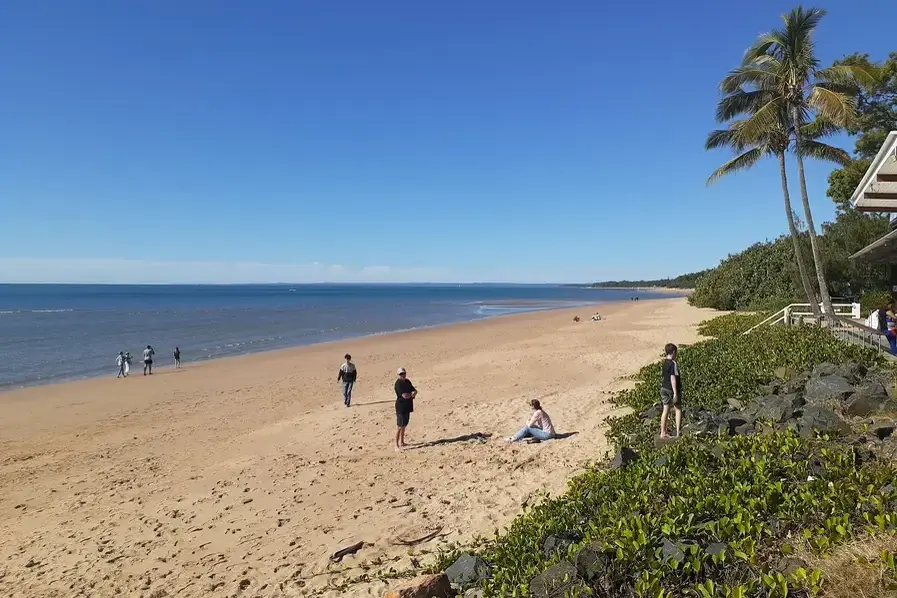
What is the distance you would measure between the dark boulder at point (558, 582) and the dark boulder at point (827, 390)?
19.4 ft

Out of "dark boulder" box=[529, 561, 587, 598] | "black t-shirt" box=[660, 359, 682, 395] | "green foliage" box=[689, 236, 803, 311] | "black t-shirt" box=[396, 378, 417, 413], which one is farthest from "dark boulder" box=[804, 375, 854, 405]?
"green foliage" box=[689, 236, 803, 311]

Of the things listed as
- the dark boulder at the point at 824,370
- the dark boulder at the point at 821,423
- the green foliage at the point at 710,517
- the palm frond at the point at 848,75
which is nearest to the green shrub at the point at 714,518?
the green foliage at the point at 710,517

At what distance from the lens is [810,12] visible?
17516 mm

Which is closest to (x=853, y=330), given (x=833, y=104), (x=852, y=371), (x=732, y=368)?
(x=732, y=368)

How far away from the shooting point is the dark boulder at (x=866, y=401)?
7.22m

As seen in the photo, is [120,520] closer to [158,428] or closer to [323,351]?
[158,428]

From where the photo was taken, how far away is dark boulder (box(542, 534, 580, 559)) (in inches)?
190

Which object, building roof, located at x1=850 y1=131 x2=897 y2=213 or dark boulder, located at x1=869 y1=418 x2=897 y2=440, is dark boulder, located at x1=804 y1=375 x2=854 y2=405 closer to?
dark boulder, located at x1=869 y1=418 x2=897 y2=440

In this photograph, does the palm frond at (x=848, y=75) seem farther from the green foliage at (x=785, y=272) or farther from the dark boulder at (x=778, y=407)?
the dark boulder at (x=778, y=407)

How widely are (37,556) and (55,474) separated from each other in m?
4.18

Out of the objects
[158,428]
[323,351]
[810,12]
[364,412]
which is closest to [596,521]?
[364,412]

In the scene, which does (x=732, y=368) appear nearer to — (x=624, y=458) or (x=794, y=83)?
(x=624, y=458)

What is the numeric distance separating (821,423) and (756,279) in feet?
119

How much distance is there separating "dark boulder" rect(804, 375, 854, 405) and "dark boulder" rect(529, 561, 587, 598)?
593 cm
